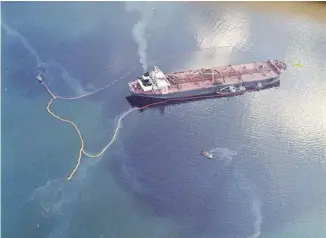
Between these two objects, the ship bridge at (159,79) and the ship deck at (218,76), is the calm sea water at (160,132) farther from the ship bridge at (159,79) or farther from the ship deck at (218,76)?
the ship bridge at (159,79)

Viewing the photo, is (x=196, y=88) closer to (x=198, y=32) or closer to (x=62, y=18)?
(x=198, y=32)

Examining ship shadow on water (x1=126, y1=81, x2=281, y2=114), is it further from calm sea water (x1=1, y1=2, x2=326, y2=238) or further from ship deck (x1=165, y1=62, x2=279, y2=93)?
ship deck (x1=165, y1=62, x2=279, y2=93)

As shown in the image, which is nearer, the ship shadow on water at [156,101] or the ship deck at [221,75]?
the ship shadow on water at [156,101]

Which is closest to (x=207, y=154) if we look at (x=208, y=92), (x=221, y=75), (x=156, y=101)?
(x=156, y=101)

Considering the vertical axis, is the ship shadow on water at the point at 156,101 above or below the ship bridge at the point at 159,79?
below

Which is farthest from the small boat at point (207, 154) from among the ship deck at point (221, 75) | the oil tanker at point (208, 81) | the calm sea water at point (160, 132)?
the ship deck at point (221, 75)

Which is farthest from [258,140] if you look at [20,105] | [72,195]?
[20,105]

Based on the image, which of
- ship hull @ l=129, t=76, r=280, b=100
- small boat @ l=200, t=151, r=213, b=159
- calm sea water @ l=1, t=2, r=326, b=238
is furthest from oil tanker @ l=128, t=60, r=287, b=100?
small boat @ l=200, t=151, r=213, b=159
